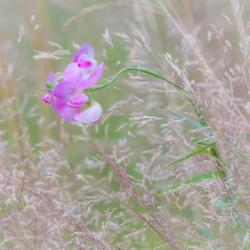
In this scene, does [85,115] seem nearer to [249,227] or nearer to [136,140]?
[249,227]

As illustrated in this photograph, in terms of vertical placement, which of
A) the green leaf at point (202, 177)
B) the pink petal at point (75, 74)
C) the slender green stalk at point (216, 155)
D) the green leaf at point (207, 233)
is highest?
the pink petal at point (75, 74)

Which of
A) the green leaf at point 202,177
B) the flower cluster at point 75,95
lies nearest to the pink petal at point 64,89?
the flower cluster at point 75,95

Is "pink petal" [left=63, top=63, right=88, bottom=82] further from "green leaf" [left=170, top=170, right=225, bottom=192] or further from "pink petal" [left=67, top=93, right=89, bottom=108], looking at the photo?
"green leaf" [left=170, top=170, right=225, bottom=192]

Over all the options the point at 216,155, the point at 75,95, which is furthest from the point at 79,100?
the point at 216,155

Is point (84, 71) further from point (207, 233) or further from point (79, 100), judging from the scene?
point (207, 233)

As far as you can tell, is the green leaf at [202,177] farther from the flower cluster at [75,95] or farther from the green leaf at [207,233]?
the flower cluster at [75,95]

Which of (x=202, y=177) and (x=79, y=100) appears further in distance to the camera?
(x=202, y=177)

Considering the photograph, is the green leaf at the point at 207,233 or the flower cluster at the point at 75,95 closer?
the flower cluster at the point at 75,95

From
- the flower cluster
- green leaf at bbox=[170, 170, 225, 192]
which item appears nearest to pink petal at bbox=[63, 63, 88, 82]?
the flower cluster
